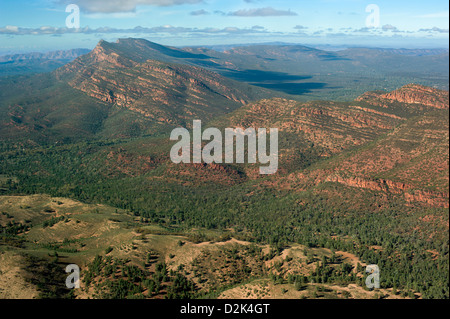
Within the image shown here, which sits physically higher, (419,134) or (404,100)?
(404,100)

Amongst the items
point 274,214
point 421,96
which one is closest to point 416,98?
point 421,96

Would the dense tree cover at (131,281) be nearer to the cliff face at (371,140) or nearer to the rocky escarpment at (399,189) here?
the rocky escarpment at (399,189)

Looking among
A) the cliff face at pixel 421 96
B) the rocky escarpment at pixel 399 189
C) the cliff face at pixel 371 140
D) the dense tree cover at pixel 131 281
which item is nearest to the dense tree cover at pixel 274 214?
the dense tree cover at pixel 131 281

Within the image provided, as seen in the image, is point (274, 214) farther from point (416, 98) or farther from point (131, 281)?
point (416, 98)
